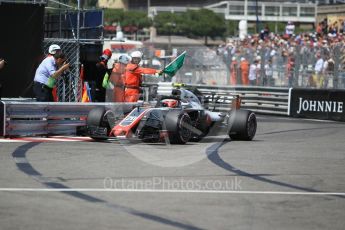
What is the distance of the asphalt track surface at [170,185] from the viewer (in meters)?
7.24

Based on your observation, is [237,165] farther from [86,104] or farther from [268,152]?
[86,104]

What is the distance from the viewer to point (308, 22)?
7850cm

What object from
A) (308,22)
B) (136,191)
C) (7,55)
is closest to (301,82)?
(7,55)

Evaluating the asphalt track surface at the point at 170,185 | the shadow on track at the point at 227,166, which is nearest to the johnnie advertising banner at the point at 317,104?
the asphalt track surface at the point at 170,185

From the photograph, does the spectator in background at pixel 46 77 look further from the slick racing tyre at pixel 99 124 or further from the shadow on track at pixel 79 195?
the shadow on track at pixel 79 195

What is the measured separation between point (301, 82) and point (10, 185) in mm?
17143

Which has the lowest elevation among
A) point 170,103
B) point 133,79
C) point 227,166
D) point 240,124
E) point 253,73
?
point 227,166

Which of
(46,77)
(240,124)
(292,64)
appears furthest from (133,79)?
(292,64)

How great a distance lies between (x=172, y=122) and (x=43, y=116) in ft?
9.18

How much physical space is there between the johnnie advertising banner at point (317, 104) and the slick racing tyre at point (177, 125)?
998 centimetres

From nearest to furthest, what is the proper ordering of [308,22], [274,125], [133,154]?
[133,154] → [274,125] → [308,22]

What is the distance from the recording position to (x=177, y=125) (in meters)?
13.4

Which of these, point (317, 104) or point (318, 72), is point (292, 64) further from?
point (317, 104)

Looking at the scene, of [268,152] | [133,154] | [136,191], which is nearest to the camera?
[136,191]
